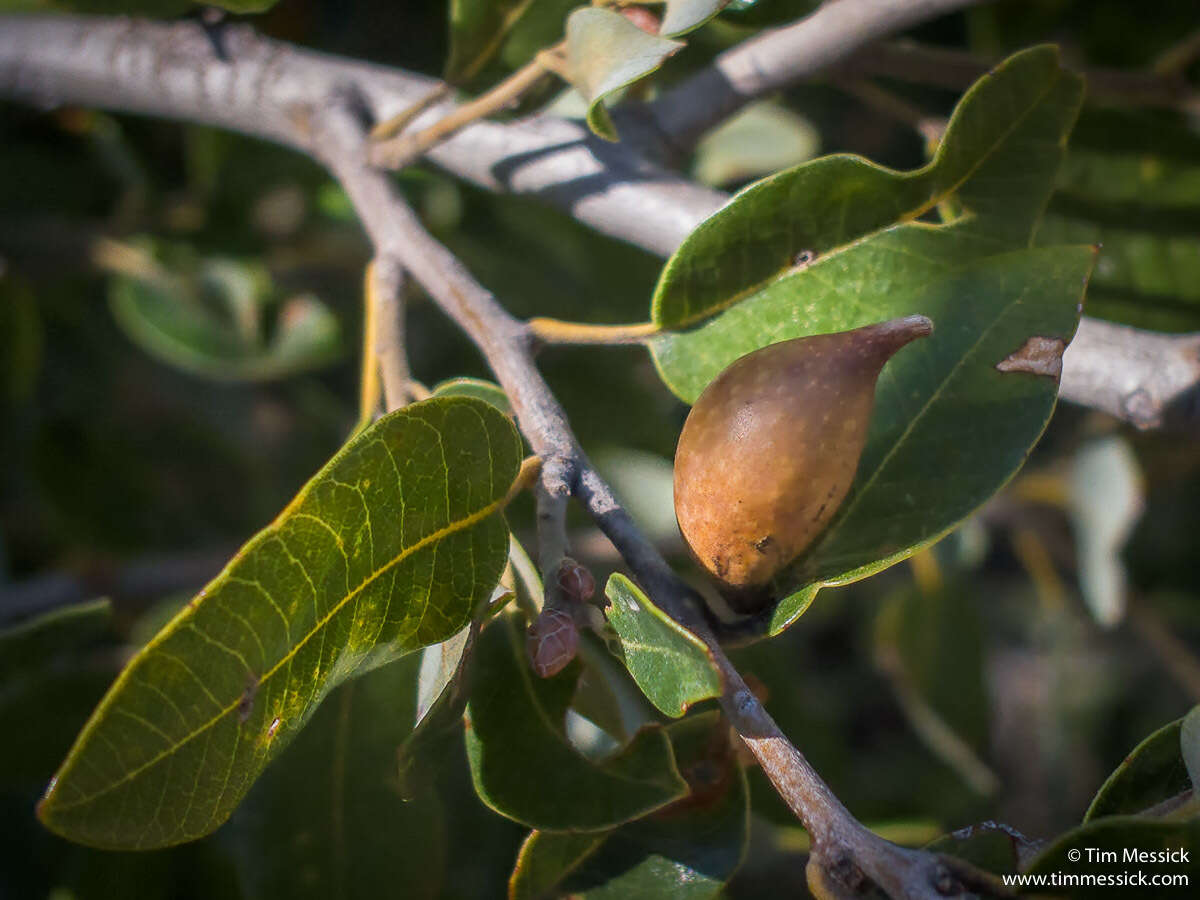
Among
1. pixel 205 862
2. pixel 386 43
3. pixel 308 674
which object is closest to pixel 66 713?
pixel 205 862

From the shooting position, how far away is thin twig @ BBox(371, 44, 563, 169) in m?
0.67

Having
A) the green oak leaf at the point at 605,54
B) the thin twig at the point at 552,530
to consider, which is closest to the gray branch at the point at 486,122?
the green oak leaf at the point at 605,54

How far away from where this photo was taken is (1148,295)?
0.96 metres

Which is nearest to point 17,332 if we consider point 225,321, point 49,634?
point 225,321

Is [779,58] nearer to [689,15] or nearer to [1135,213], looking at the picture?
[689,15]

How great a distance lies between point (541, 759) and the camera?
0.55 m

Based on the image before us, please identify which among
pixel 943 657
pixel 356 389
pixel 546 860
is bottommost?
pixel 943 657

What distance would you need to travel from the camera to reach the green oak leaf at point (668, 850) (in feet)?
1.93

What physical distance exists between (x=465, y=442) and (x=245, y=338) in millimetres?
894

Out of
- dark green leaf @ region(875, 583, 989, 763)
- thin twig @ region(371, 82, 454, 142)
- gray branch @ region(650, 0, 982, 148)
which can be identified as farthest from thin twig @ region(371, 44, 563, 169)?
dark green leaf @ region(875, 583, 989, 763)

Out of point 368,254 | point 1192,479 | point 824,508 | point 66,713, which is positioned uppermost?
point 824,508

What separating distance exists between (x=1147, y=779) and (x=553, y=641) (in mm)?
306

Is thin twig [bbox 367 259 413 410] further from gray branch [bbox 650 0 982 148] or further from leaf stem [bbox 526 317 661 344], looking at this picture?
gray branch [bbox 650 0 982 148]

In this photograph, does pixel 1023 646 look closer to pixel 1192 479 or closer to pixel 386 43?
pixel 1192 479
